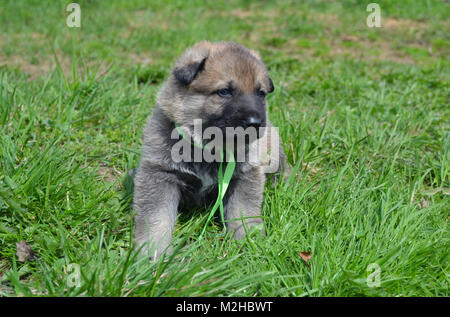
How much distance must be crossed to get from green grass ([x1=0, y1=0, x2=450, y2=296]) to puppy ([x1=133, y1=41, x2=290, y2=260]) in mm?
147

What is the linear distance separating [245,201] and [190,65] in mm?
954

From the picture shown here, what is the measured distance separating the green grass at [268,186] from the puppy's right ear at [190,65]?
933 mm

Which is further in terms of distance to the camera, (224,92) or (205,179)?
(205,179)

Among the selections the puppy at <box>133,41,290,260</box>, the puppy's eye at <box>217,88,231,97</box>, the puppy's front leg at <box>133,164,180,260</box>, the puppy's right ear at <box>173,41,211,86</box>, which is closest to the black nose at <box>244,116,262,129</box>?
the puppy at <box>133,41,290,260</box>

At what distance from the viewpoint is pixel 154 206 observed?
2.86m

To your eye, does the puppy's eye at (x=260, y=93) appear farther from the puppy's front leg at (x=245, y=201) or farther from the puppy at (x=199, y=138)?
the puppy's front leg at (x=245, y=201)

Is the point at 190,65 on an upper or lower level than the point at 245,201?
upper

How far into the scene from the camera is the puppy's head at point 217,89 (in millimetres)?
2713

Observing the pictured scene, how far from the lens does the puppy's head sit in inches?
107

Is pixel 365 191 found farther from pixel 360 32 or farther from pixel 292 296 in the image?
pixel 360 32

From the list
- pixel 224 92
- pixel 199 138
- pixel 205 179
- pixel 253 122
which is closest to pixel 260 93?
pixel 224 92

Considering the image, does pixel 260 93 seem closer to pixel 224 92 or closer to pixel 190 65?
pixel 224 92

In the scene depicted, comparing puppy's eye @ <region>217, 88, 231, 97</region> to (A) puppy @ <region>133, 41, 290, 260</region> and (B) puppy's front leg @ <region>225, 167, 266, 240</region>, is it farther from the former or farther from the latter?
(B) puppy's front leg @ <region>225, 167, 266, 240</region>
